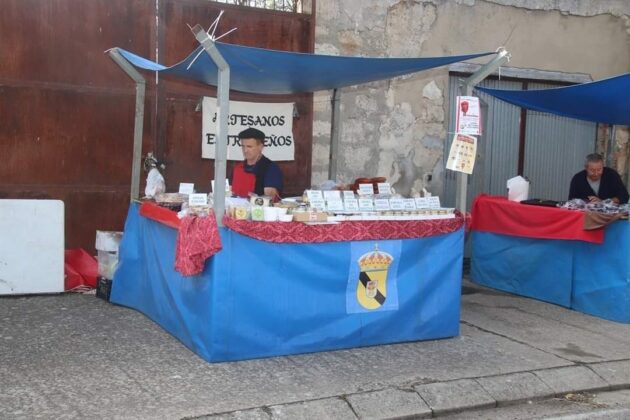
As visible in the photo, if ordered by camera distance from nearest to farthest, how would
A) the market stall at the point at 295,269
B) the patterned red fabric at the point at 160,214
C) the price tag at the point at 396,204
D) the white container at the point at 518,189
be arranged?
the market stall at the point at 295,269
the patterned red fabric at the point at 160,214
the price tag at the point at 396,204
the white container at the point at 518,189

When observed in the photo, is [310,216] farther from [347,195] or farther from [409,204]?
[409,204]

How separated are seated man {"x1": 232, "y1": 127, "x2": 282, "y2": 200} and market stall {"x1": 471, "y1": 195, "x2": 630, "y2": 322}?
287 centimetres

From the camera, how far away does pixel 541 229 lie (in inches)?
289

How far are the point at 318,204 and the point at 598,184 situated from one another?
4.09m

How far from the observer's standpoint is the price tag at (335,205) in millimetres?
5434

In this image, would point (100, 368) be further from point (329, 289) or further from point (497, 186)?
point (497, 186)

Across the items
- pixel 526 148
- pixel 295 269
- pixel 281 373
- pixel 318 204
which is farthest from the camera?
pixel 526 148

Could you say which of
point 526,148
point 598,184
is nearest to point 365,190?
point 598,184

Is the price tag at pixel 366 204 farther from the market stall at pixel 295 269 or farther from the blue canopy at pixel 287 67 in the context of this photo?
the blue canopy at pixel 287 67

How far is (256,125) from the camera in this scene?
8.04 meters

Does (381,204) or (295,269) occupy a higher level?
(381,204)

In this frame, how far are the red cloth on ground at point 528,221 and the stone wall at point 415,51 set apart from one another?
1.07 m

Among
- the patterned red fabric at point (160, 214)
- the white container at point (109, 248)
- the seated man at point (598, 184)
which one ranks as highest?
the seated man at point (598, 184)

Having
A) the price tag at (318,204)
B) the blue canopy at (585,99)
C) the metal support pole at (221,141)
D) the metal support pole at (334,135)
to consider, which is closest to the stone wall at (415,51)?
the metal support pole at (334,135)
